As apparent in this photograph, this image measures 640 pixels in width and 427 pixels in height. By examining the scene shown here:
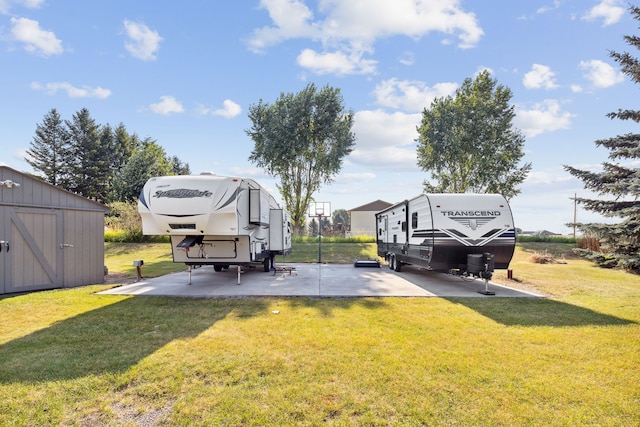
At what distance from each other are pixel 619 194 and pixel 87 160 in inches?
1915

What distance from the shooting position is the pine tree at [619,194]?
13234 millimetres

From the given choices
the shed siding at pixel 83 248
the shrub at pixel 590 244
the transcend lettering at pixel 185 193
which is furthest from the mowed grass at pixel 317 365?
the shrub at pixel 590 244

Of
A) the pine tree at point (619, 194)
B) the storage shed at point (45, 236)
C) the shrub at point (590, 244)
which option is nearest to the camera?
the storage shed at point (45, 236)

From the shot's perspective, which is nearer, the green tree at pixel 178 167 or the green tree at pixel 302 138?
the green tree at pixel 302 138

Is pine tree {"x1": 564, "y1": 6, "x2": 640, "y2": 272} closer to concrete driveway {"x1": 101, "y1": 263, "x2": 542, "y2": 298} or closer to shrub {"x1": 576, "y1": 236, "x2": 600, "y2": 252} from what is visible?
shrub {"x1": 576, "y1": 236, "x2": 600, "y2": 252}

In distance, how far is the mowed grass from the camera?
3.01 m

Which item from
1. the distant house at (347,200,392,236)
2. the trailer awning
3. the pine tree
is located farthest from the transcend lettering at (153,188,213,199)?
the distant house at (347,200,392,236)

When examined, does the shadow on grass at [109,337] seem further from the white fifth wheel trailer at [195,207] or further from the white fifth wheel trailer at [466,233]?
the white fifth wheel trailer at [466,233]

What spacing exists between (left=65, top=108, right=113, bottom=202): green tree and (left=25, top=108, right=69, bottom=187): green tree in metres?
0.80

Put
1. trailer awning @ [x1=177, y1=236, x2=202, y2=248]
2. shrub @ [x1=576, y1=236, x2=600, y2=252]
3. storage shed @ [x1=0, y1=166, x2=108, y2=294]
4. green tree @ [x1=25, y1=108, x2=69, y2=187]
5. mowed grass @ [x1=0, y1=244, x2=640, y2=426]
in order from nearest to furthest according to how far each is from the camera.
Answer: mowed grass @ [x1=0, y1=244, x2=640, y2=426] → storage shed @ [x1=0, y1=166, x2=108, y2=294] → trailer awning @ [x1=177, y1=236, x2=202, y2=248] → shrub @ [x1=576, y1=236, x2=600, y2=252] → green tree @ [x1=25, y1=108, x2=69, y2=187]

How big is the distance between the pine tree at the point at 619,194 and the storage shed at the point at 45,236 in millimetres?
18643

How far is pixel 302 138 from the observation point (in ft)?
89.4

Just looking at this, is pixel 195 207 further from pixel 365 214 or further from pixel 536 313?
pixel 365 214

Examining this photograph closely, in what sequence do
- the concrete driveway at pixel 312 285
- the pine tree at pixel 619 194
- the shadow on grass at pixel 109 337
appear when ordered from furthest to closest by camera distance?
the pine tree at pixel 619 194
the concrete driveway at pixel 312 285
the shadow on grass at pixel 109 337
